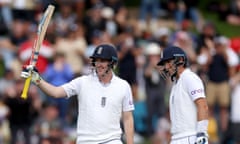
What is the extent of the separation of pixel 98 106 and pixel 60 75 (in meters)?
7.66

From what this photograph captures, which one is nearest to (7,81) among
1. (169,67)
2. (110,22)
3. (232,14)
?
(110,22)

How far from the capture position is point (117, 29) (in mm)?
24047

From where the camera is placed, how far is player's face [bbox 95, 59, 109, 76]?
12.8 metres

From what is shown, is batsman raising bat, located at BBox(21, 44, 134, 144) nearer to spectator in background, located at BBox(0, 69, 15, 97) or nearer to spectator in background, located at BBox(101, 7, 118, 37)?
spectator in background, located at BBox(0, 69, 15, 97)

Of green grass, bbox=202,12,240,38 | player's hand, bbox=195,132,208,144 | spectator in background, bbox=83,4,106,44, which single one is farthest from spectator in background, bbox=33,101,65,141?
green grass, bbox=202,12,240,38

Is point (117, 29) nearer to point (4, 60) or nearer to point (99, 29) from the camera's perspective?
point (99, 29)

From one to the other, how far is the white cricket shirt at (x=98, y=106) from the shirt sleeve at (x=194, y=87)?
97 centimetres

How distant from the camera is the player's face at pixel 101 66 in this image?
42.0ft

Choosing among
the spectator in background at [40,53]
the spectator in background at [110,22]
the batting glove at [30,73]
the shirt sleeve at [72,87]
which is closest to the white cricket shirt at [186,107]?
the shirt sleeve at [72,87]

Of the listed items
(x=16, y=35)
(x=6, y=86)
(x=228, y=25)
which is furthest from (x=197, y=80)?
(x=228, y=25)

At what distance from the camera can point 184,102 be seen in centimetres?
1255

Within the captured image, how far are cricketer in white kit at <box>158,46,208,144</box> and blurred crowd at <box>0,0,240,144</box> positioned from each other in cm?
513

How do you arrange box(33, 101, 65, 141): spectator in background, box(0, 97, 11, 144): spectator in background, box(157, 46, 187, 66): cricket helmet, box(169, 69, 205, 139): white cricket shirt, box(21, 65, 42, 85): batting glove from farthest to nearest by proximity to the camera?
1. box(0, 97, 11, 144): spectator in background
2. box(33, 101, 65, 141): spectator in background
3. box(157, 46, 187, 66): cricket helmet
4. box(169, 69, 205, 139): white cricket shirt
5. box(21, 65, 42, 85): batting glove

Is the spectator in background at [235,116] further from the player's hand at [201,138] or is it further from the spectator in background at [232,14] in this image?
the spectator in background at [232,14]
